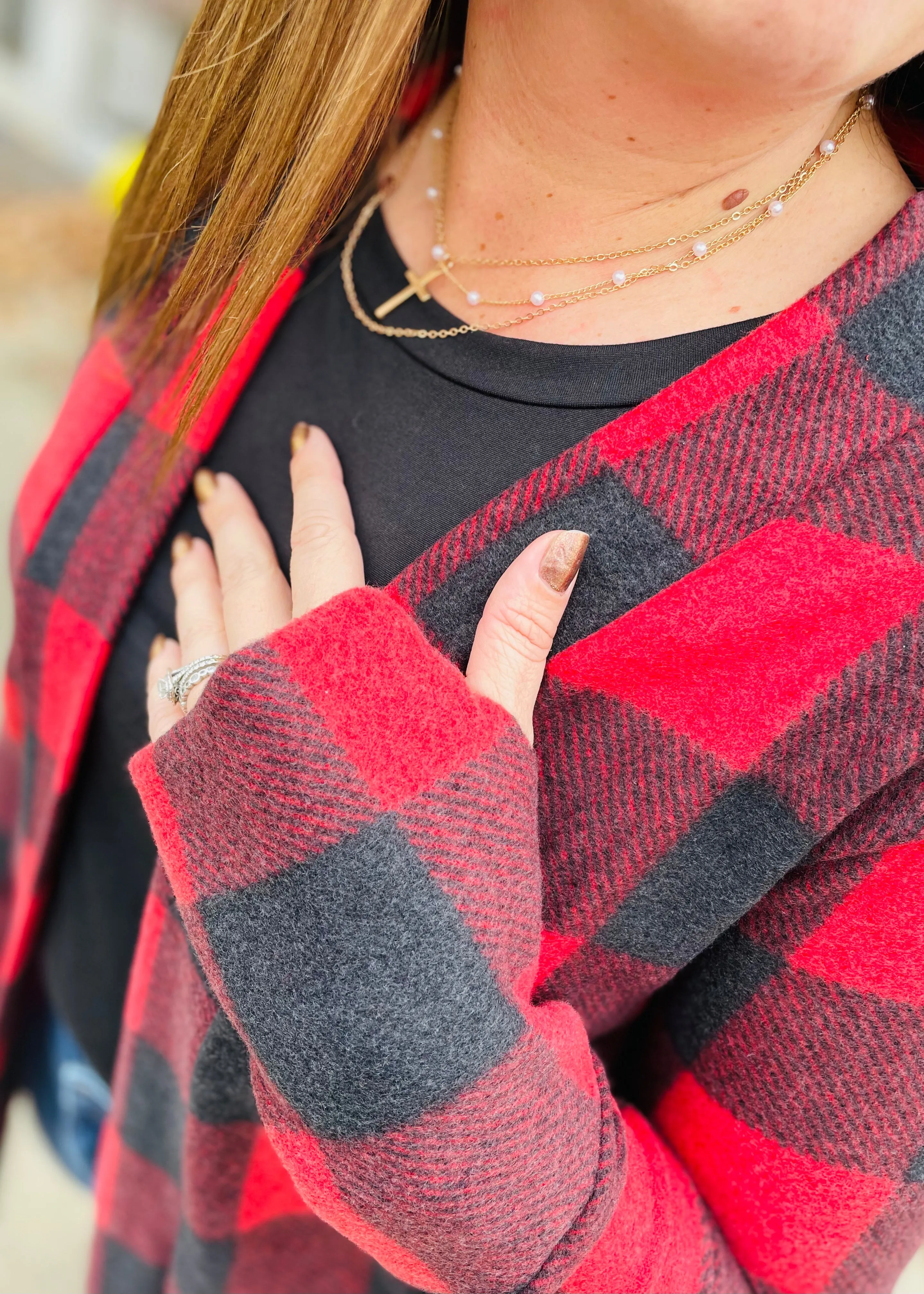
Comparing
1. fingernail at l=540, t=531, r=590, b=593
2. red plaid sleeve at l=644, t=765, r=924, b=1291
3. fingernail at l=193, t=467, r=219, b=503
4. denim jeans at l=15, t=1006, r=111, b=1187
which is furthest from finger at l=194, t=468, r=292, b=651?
denim jeans at l=15, t=1006, r=111, b=1187

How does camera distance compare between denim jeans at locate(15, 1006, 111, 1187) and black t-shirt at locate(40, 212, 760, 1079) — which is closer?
black t-shirt at locate(40, 212, 760, 1079)

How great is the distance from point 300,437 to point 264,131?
263 mm

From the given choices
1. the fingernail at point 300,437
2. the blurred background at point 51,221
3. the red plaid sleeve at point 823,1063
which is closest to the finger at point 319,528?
the fingernail at point 300,437

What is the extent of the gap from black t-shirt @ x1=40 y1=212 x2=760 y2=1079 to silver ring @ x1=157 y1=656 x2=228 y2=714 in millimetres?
122

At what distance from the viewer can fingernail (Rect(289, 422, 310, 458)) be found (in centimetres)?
89

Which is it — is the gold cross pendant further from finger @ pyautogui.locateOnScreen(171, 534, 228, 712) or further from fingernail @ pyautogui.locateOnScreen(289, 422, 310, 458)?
finger @ pyautogui.locateOnScreen(171, 534, 228, 712)

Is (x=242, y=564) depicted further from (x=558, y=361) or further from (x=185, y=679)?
(x=558, y=361)

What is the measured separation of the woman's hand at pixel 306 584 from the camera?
700 mm

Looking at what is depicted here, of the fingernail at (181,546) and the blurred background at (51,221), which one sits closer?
the fingernail at (181,546)

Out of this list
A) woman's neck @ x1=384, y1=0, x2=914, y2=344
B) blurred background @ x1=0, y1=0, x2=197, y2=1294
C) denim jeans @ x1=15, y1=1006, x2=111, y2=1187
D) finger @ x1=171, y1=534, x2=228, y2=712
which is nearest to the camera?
woman's neck @ x1=384, y1=0, x2=914, y2=344

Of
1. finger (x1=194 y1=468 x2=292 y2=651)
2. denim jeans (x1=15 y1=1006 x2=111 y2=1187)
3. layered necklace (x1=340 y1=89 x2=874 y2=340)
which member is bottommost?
denim jeans (x1=15 y1=1006 x2=111 y2=1187)

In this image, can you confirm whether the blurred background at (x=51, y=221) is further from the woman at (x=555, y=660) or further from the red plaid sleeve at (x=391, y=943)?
the red plaid sleeve at (x=391, y=943)

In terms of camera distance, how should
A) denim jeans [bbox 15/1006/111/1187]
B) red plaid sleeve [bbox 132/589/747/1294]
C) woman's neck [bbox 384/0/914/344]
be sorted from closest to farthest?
red plaid sleeve [bbox 132/589/747/1294] < woman's neck [bbox 384/0/914/344] < denim jeans [bbox 15/1006/111/1187]

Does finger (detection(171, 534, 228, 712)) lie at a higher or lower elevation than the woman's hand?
lower
